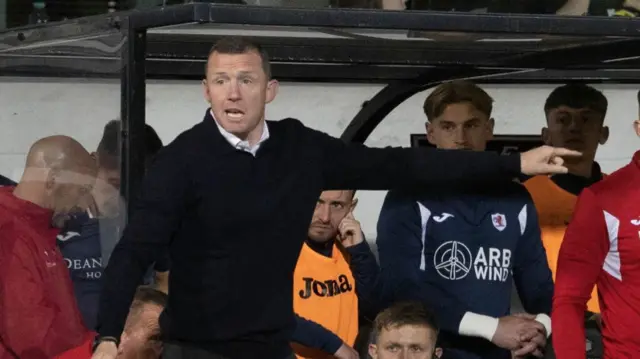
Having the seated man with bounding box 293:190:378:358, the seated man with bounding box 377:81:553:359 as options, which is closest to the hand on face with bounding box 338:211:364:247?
the seated man with bounding box 293:190:378:358

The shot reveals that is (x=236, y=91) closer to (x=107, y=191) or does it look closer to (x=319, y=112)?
(x=107, y=191)

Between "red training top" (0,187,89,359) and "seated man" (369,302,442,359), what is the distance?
36.6 inches

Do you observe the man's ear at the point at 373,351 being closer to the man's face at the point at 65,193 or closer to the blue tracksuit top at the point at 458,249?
the blue tracksuit top at the point at 458,249

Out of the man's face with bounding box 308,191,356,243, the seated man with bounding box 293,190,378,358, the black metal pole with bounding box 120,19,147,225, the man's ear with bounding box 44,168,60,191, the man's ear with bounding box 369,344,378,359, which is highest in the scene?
the black metal pole with bounding box 120,19,147,225

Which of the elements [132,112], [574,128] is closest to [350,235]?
[574,128]

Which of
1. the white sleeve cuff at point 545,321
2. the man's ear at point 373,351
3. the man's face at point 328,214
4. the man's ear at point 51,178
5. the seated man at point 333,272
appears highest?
the man's ear at point 51,178

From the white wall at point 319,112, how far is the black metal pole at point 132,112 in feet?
2.29

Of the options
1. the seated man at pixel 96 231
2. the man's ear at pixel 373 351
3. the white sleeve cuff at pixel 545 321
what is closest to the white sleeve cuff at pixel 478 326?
the white sleeve cuff at pixel 545 321

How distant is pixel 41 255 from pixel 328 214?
1.00 meters

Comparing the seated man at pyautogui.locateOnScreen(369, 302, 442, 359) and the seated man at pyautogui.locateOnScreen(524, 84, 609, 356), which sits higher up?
the seated man at pyautogui.locateOnScreen(524, 84, 609, 356)

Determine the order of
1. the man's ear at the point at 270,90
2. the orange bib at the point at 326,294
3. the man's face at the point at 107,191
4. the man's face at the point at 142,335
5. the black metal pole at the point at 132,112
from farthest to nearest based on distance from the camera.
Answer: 1. the orange bib at the point at 326,294
2. the man's face at the point at 142,335
3. the man's face at the point at 107,191
4. the black metal pole at the point at 132,112
5. the man's ear at the point at 270,90

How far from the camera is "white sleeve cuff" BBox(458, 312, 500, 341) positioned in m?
4.86

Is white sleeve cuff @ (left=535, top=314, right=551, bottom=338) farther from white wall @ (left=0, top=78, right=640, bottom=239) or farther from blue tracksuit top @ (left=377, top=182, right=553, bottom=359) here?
white wall @ (left=0, top=78, right=640, bottom=239)

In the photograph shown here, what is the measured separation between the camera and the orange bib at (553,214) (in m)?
5.41
